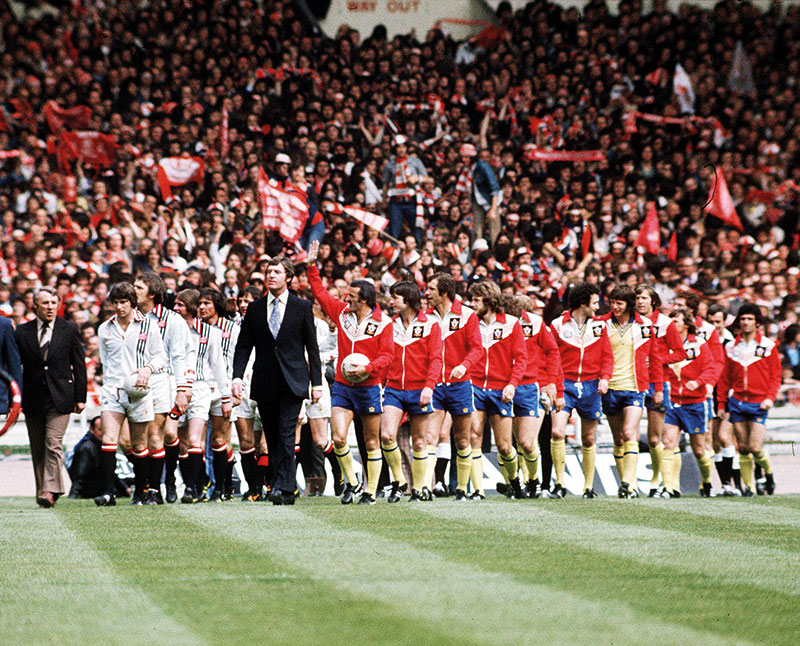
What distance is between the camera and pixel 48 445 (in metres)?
11.7

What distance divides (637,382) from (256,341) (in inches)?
173

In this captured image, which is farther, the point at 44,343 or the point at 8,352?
the point at 44,343

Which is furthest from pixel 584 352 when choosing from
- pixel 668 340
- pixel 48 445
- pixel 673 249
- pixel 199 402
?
pixel 673 249

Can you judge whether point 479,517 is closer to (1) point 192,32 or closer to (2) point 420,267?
(2) point 420,267

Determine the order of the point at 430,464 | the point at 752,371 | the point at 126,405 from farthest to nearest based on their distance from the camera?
1. the point at 752,371
2. the point at 430,464
3. the point at 126,405

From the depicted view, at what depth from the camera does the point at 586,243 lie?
21.2 meters

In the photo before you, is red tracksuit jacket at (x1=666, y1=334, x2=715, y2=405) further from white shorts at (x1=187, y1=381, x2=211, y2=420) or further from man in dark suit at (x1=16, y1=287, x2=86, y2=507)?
man in dark suit at (x1=16, y1=287, x2=86, y2=507)

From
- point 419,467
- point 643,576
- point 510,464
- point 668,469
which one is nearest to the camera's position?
point 643,576

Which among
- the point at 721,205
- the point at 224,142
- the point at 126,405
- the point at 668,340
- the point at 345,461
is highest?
the point at 224,142

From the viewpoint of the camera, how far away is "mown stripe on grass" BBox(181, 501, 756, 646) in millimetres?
5328

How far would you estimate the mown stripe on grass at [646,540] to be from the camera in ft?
23.2

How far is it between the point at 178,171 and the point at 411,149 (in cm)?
412

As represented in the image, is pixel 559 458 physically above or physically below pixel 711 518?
above

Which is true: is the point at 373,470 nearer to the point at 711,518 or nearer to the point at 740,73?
the point at 711,518
